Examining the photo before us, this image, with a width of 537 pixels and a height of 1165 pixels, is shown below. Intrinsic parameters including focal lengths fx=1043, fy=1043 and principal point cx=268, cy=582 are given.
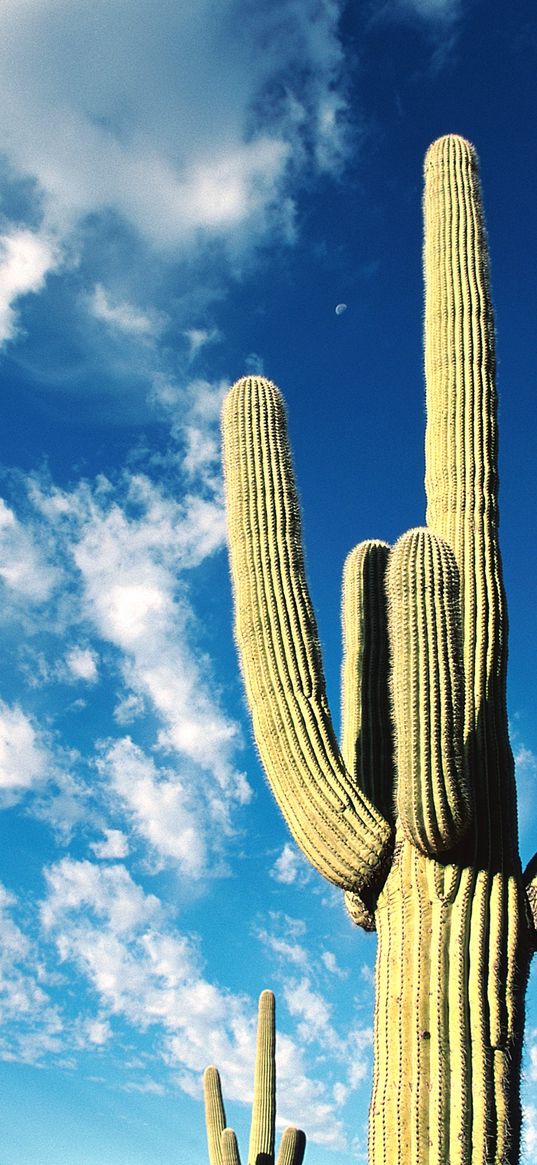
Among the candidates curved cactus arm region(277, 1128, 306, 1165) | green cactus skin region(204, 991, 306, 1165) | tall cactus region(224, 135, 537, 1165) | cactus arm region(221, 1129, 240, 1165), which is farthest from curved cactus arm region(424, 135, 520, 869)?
cactus arm region(221, 1129, 240, 1165)

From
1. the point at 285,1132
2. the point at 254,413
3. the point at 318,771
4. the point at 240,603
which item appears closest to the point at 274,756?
the point at 318,771

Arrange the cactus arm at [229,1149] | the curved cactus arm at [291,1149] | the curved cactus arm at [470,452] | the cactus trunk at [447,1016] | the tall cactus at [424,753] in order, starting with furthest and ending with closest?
the cactus arm at [229,1149], the curved cactus arm at [291,1149], the curved cactus arm at [470,452], the tall cactus at [424,753], the cactus trunk at [447,1016]

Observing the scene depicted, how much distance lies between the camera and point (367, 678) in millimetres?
6789

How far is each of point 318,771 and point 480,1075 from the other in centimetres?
166

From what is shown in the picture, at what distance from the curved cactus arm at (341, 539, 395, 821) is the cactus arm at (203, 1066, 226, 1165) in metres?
6.94

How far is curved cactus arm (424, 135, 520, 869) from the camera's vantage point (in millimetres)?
5742

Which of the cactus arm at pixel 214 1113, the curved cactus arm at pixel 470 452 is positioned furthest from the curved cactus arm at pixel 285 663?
the cactus arm at pixel 214 1113

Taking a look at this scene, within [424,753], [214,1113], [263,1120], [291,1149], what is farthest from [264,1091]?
[424,753]

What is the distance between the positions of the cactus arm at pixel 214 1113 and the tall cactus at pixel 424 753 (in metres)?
6.96

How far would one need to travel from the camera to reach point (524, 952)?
5.38m

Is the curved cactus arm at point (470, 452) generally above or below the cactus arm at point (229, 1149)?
above

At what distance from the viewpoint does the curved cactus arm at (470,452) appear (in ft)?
18.8

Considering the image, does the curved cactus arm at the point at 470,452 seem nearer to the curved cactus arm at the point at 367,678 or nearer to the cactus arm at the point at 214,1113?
the curved cactus arm at the point at 367,678

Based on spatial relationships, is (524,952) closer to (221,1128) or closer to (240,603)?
(240,603)
